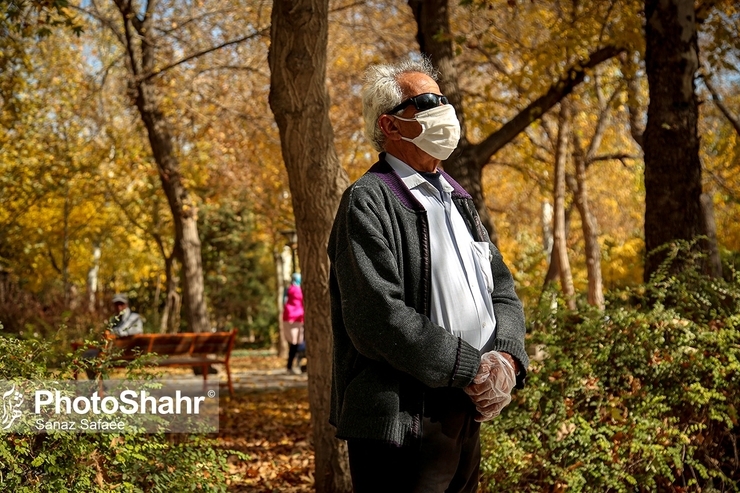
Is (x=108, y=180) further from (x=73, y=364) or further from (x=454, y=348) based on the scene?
(x=454, y=348)

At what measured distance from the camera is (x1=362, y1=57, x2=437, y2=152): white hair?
9.14 feet

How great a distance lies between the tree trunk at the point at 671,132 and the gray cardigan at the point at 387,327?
13.4 feet

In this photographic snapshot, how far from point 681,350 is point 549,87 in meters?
5.85

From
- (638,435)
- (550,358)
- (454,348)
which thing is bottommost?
(638,435)

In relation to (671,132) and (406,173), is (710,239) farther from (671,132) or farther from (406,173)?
(406,173)

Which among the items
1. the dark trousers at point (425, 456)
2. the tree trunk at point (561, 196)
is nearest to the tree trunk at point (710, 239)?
the dark trousers at point (425, 456)

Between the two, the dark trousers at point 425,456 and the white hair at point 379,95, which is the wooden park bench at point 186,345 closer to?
the white hair at point 379,95

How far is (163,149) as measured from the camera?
13.7m

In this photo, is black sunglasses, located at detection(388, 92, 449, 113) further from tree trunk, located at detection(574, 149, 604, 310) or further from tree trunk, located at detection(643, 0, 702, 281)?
tree trunk, located at detection(574, 149, 604, 310)

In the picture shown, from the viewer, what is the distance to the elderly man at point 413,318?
2.41 metres

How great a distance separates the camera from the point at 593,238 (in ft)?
53.6

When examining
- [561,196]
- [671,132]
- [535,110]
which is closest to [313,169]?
[671,132]

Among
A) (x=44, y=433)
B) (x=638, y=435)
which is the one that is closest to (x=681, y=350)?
(x=638, y=435)

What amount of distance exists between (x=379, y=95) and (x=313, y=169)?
8.55 ft
